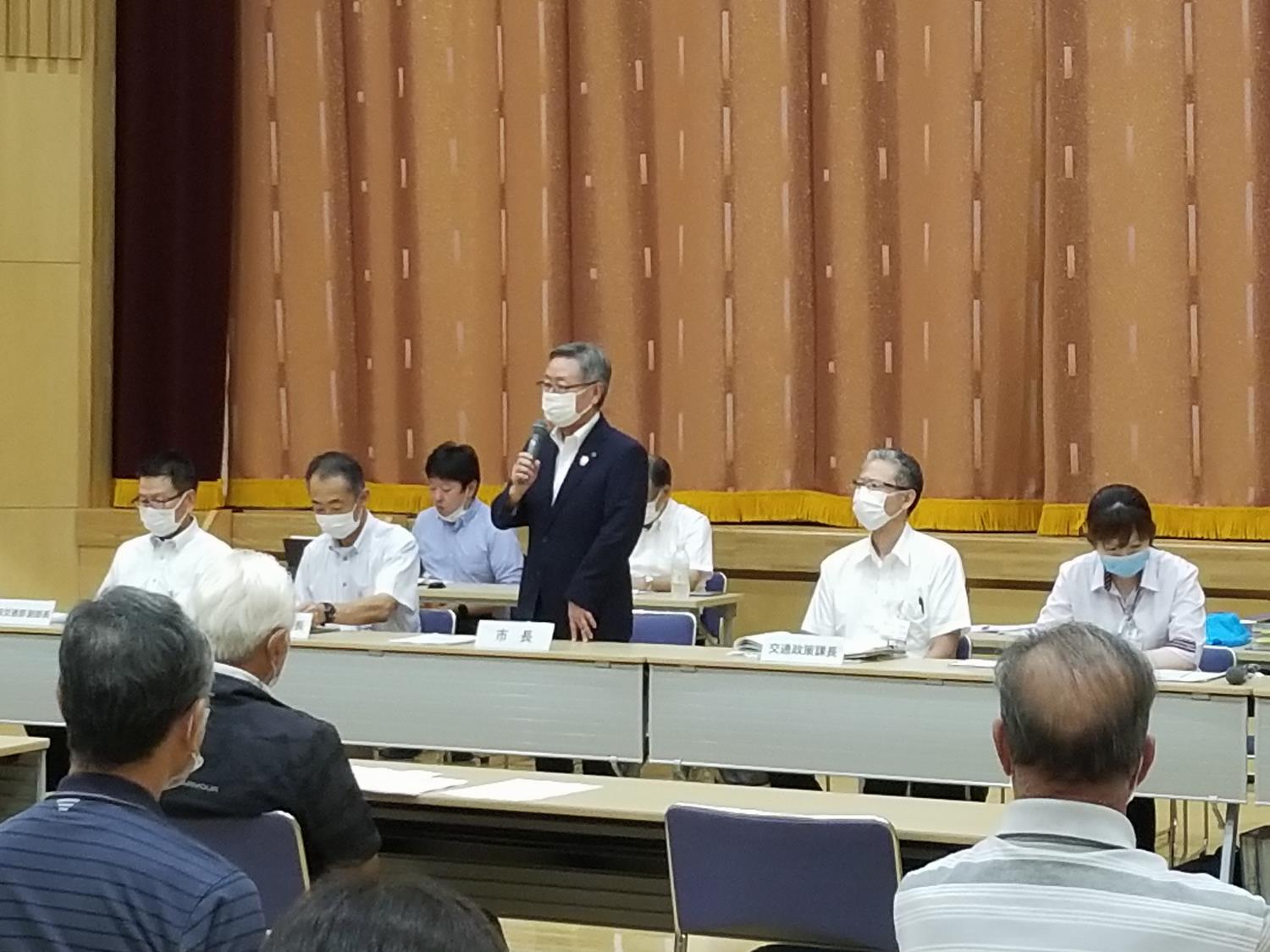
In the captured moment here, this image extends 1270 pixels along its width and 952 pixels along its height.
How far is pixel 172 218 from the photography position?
28.6ft

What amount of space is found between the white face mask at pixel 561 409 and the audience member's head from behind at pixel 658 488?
1.85 m

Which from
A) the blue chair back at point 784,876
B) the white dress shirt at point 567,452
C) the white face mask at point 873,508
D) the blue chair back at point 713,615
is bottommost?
the blue chair back at point 784,876

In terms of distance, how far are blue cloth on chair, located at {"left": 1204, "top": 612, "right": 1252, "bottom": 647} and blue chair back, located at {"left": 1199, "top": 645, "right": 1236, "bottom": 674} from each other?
13.5 inches

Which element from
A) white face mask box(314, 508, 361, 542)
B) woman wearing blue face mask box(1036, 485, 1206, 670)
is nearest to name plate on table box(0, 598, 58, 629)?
white face mask box(314, 508, 361, 542)

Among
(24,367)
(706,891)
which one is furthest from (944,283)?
(706,891)

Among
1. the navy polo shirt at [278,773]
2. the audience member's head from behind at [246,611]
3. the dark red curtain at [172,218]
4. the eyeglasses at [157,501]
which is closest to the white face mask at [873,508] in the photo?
the eyeglasses at [157,501]

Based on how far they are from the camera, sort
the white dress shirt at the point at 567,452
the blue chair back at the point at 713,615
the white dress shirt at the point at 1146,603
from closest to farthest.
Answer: the white dress shirt at the point at 1146,603, the white dress shirt at the point at 567,452, the blue chair back at the point at 713,615

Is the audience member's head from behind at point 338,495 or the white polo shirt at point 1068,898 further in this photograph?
the audience member's head from behind at point 338,495

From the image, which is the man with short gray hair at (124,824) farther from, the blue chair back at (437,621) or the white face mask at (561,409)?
the blue chair back at (437,621)

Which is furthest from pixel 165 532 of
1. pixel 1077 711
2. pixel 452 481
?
pixel 1077 711

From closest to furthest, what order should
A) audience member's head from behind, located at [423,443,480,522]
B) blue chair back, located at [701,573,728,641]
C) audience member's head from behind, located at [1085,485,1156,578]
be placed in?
1. audience member's head from behind, located at [1085,485,1156,578]
2. blue chair back, located at [701,573,728,641]
3. audience member's head from behind, located at [423,443,480,522]

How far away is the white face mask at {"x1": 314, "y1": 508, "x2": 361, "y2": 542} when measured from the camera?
6008 millimetres

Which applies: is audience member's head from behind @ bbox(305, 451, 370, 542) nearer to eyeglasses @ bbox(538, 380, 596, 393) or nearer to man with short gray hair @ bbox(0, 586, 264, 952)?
eyeglasses @ bbox(538, 380, 596, 393)

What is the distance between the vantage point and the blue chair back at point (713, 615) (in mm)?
7172
